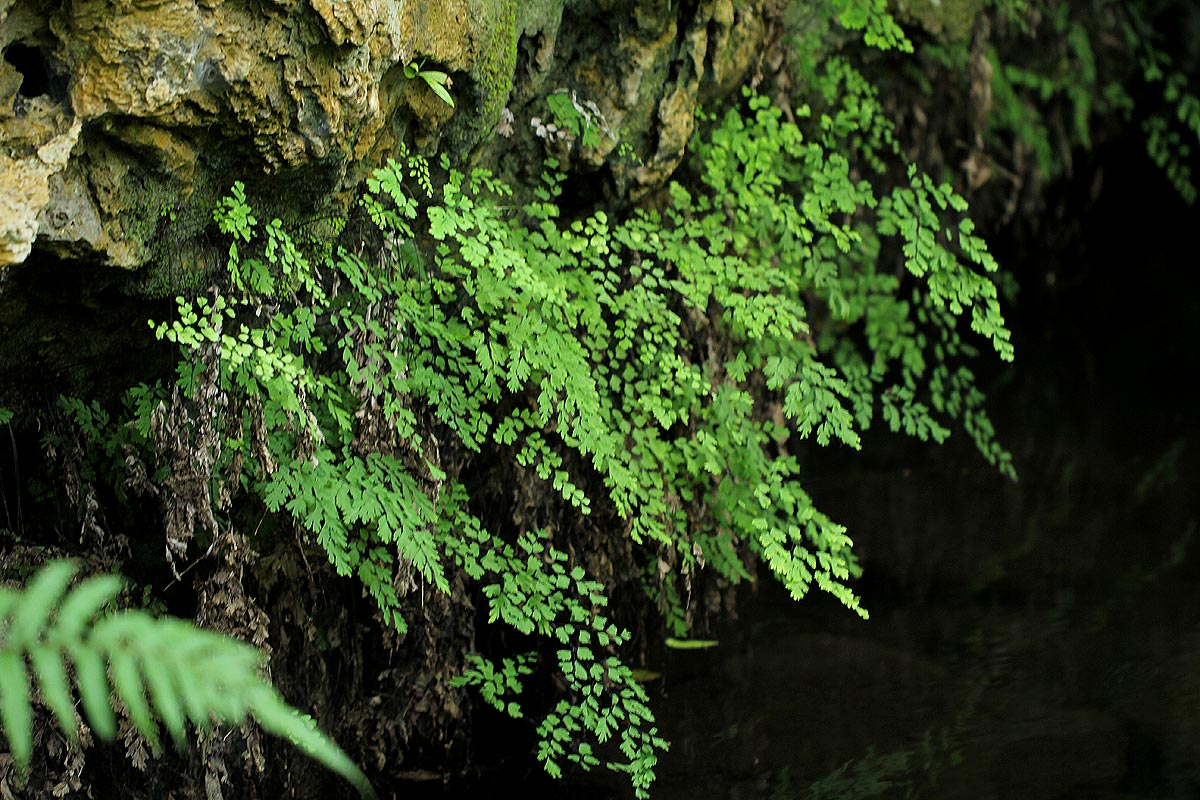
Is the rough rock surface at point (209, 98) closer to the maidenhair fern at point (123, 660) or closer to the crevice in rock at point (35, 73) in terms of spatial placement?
the crevice in rock at point (35, 73)

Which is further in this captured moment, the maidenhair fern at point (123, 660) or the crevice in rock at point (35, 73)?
the crevice in rock at point (35, 73)

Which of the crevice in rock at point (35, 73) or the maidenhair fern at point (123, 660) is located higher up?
the crevice in rock at point (35, 73)

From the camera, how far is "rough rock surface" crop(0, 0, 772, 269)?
2248 millimetres

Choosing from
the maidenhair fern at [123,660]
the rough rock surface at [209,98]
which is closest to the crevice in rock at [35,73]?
the rough rock surface at [209,98]

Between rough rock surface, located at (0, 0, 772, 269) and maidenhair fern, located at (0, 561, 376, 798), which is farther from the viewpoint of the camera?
rough rock surface, located at (0, 0, 772, 269)

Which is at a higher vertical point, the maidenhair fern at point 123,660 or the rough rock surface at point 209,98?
the rough rock surface at point 209,98

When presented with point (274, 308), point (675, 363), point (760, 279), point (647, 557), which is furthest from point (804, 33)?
point (274, 308)

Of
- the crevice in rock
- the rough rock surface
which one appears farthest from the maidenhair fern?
the crevice in rock

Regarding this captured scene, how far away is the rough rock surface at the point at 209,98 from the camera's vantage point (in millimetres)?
2248

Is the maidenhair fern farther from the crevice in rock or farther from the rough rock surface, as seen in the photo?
the crevice in rock

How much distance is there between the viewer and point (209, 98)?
242cm

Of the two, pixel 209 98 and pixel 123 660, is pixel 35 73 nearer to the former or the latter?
pixel 209 98

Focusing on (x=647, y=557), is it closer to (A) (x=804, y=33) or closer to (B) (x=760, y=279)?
(B) (x=760, y=279)

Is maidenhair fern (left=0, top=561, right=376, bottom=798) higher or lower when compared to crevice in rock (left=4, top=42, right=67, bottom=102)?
lower
